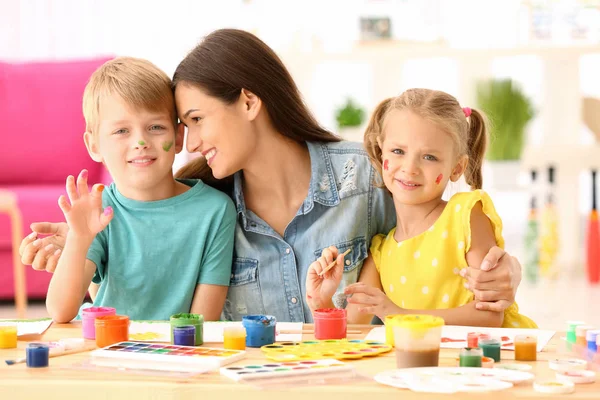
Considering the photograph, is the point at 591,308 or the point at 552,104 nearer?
the point at 591,308

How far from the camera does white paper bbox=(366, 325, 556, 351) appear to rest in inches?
55.2

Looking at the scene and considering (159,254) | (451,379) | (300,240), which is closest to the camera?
(451,379)

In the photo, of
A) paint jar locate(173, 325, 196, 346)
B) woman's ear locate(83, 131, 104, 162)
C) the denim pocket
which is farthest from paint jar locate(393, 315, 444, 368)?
woman's ear locate(83, 131, 104, 162)

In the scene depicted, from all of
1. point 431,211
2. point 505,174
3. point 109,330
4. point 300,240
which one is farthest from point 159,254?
point 505,174

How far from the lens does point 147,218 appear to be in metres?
1.91

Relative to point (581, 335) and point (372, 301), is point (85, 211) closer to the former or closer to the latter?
point (372, 301)

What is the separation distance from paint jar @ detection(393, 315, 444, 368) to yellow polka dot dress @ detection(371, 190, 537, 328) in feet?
1.77

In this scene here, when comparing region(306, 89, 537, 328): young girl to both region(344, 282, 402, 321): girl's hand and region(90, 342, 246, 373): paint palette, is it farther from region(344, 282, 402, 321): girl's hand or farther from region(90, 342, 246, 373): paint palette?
region(90, 342, 246, 373): paint palette

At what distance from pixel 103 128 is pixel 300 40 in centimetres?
315

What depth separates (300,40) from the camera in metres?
4.91

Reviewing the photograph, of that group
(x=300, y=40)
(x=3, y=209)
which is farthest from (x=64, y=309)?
(x=300, y=40)

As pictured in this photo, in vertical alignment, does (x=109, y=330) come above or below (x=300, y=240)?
below

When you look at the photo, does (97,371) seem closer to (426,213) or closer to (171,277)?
(171,277)

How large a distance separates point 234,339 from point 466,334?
15.1 inches
